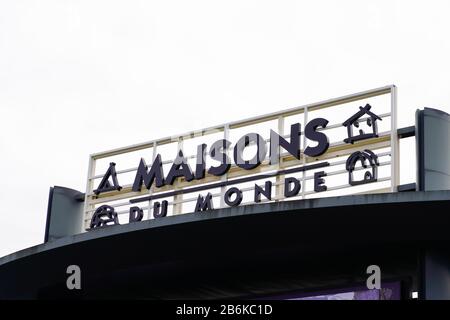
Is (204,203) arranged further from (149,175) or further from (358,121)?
(358,121)

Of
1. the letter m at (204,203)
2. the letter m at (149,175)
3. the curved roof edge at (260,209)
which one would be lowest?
the curved roof edge at (260,209)

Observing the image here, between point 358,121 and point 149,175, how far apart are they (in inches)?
229

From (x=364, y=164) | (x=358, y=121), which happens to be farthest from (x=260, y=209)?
(x=358, y=121)

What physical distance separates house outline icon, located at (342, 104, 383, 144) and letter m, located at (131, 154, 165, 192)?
515cm

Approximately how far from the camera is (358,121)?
24031mm

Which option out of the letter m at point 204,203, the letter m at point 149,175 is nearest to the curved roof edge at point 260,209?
the letter m at point 204,203

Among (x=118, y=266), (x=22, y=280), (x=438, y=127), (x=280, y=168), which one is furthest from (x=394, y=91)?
(x=22, y=280)

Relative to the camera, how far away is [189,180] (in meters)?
26.3

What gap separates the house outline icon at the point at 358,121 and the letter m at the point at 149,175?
515 cm

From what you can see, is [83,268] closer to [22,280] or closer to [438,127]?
[22,280]

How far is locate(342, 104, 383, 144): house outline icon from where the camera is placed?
2366 cm

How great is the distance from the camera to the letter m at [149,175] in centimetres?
2686

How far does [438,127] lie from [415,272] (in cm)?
379

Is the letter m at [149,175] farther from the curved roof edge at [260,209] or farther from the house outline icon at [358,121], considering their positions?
the house outline icon at [358,121]
